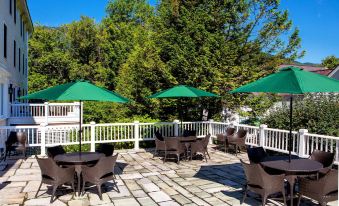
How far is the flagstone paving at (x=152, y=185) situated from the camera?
623 centimetres

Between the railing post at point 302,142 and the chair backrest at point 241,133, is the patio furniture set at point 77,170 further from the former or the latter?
the chair backrest at point 241,133

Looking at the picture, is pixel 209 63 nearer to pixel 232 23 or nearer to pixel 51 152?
pixel 232 23

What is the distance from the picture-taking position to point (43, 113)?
1859 centimetres

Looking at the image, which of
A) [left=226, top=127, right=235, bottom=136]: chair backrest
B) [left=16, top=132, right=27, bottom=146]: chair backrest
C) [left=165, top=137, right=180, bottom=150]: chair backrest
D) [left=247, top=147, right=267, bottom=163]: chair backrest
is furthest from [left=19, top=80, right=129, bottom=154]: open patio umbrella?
[left=226, top=127, right=235, bottom=136]: chair backrest

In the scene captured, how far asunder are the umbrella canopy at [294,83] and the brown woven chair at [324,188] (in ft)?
4.87

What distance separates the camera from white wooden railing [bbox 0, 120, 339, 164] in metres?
10.1

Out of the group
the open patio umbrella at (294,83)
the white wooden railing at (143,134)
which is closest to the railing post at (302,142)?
the white wooden railing at (143,134)

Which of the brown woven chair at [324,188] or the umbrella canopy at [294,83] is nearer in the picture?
the brown woven chair at [324,188]

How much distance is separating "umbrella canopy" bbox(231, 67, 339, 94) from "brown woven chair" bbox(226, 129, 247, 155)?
5.38m

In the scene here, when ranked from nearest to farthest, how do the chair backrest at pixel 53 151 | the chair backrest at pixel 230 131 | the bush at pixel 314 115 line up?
1. the chair backrest at pixel 53 151
2. the bush at pixel 314 115
3. the chair backrest at pixel 230 131

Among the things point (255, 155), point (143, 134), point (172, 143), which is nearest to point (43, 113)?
point (143, 134)

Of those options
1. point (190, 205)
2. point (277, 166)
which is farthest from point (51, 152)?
point (277, 166)

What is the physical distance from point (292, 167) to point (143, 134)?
293 inches

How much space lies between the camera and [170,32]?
15.9m
